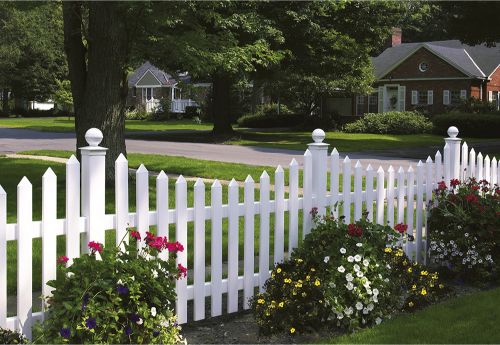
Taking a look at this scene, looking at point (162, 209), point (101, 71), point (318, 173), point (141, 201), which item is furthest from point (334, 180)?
point (101, 71)

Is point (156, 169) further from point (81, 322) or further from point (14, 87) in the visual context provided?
point (14, 87)

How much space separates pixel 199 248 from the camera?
489 cm

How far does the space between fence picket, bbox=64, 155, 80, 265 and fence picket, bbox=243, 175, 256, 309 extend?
142 cm

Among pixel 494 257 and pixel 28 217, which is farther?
pixel 494 257

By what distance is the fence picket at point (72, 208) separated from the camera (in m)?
4.14

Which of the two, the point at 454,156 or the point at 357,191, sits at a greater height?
the point at 454,156

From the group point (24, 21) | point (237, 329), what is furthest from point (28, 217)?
point (24, 21)

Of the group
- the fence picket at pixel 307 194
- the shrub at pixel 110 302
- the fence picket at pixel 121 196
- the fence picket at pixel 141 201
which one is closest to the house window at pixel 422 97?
the fence picket at pixel 307 194

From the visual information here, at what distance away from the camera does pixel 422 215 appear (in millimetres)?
6934

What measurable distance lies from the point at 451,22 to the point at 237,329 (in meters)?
22.2

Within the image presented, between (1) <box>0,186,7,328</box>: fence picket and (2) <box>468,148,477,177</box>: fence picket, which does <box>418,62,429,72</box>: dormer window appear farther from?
(1) <box>0,186,7,328</box>: fence picket

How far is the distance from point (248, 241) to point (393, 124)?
3241 cm

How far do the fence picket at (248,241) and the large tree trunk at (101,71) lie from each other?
5.48 metres

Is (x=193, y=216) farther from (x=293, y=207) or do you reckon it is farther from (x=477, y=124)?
(x=477, y=124)
